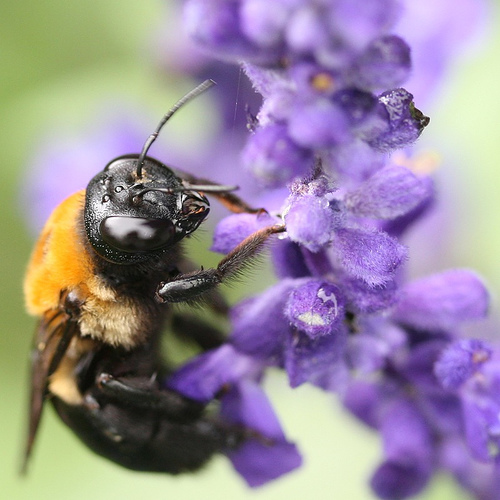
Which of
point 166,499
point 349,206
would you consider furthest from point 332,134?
point 166,499

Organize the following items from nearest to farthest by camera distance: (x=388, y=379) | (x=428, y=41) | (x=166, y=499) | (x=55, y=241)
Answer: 1. (x=55, y=241)
2. (x=388, y=379)
3. (x=428, y=41)
4. (x=166, y=499)

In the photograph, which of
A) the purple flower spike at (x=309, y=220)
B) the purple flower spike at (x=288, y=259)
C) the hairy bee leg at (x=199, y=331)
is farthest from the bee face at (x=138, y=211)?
the hairy bee leg at (x=199, y=331)

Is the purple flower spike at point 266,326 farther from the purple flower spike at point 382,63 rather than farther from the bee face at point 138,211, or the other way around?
the purple flower spike at point 382,63

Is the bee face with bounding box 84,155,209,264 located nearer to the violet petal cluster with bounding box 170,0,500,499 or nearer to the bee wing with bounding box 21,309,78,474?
the violet petal cluster with bounding box 170,0,500,499

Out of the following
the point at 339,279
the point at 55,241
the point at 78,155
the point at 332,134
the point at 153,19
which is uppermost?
the point at 332,134

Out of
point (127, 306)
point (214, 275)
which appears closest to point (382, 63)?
point (214, 275)

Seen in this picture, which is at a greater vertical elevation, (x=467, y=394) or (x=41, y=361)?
(x=467, y=394)

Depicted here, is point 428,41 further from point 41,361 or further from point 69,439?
point 69,439

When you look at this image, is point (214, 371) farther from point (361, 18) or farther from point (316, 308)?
point (361, 18)
